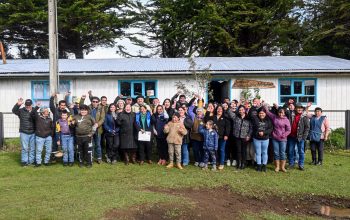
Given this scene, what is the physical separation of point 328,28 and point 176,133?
20.0 m

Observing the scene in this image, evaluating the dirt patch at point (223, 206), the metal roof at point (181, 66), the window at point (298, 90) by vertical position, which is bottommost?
the dirt patch at point (223, 206)

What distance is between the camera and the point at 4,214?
619 cm

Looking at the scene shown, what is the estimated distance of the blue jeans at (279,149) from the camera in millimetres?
9609

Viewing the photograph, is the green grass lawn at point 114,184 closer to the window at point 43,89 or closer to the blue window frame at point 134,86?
the window at point 43,89

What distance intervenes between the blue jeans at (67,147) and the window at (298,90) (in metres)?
9.62

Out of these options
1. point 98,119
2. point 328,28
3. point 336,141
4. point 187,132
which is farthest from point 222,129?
point 328,28

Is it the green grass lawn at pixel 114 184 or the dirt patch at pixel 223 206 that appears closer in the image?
the dirt patch at pixel 223 206

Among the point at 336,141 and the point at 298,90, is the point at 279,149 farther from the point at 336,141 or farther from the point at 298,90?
the point at 298,90

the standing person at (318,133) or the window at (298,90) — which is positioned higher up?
the window at (298,90)

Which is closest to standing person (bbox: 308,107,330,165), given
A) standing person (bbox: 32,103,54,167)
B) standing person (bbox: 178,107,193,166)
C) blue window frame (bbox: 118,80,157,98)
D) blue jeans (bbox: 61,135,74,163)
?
standing person (bbox: 178,107,193,166)

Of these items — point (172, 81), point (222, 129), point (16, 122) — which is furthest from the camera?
point (172, 81)

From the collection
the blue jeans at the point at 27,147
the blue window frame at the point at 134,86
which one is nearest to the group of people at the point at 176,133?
the blue jeans at the point at 27,147

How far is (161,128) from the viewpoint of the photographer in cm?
1035

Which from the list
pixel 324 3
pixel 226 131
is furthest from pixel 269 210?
pixel 324 3
